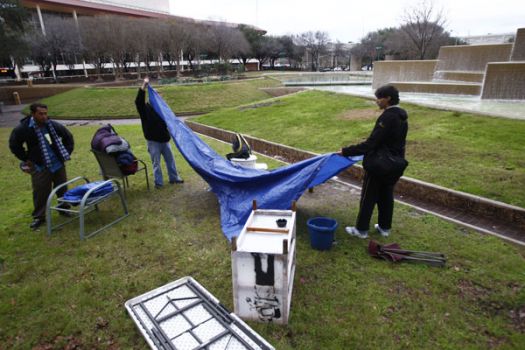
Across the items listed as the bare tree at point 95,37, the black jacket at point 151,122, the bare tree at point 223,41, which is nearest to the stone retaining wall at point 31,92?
the bare tree at point 95,37

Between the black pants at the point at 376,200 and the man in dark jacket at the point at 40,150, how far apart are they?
4.29 meters

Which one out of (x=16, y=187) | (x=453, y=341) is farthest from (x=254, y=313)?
(x=16, y=187)

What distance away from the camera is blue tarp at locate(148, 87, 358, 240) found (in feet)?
12.8

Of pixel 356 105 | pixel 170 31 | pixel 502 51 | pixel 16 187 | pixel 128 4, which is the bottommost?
pixel 16 187

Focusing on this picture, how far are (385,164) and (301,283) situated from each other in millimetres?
1623

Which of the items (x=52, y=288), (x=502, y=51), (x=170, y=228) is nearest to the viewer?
(x=52, y=288)

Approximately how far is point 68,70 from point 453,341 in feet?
180

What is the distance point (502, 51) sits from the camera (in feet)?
48.2

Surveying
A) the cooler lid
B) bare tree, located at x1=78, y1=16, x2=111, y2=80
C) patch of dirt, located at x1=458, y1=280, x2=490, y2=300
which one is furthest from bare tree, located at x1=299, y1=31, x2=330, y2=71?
the cooler lid

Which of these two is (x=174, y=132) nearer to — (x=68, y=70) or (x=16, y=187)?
(x=16, y=187)

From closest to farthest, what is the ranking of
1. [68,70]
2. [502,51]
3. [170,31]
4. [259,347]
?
[259,347] < [502,51] < [170,31] < [68,70]

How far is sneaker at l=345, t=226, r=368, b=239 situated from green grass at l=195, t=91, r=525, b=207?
2.17 meters

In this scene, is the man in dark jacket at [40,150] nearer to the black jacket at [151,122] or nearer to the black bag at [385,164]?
the black jacket at [151,122]

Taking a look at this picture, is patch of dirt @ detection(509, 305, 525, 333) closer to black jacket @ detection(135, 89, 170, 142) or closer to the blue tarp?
the blue tarp
